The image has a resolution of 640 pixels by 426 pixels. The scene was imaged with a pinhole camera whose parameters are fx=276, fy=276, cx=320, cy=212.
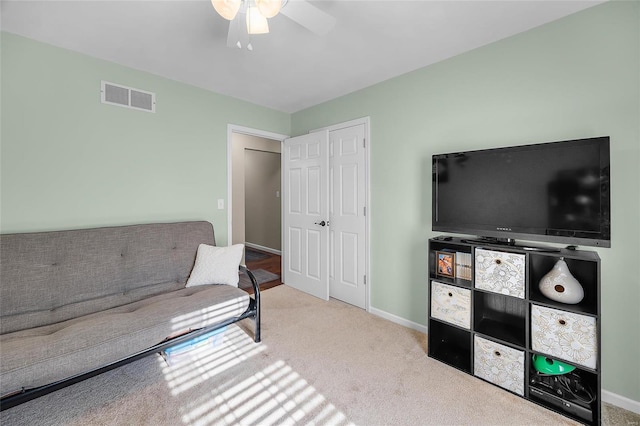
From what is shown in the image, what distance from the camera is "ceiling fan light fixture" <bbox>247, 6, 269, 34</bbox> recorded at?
1.42m

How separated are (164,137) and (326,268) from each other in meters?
2.17

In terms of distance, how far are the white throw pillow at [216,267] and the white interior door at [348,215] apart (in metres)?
1.16

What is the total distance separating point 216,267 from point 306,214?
1355 mm

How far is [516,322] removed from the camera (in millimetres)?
1944

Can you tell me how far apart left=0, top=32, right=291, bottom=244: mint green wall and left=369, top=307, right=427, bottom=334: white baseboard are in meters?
1.88

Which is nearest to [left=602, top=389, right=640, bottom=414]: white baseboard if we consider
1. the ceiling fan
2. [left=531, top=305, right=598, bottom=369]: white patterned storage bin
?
[left=531, top=305, right=598, bottom=369]: white patterned storage bin

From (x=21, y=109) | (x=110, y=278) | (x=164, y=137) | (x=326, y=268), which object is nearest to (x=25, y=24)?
(x=21, y=109)

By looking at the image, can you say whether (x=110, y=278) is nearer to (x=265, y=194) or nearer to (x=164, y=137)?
(x=164, y=137)

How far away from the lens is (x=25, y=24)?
186 cm

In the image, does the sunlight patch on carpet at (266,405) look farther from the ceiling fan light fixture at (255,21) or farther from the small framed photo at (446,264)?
the ceiling fan light fixture at (255,21)

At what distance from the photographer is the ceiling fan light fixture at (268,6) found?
1288 mm

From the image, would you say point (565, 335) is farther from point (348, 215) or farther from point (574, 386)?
point (348, 215)

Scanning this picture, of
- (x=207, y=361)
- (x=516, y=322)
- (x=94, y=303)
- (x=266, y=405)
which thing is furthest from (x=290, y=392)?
(x=516, y=322)

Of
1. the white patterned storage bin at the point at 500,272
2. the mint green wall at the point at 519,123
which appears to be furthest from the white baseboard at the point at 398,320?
the white patterned storage bin at the point at 500,272
